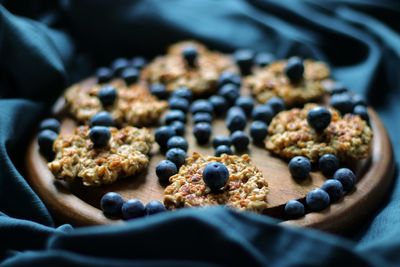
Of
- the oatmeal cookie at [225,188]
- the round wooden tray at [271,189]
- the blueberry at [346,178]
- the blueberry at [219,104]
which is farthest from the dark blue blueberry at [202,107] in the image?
the blueberry at [346,178]

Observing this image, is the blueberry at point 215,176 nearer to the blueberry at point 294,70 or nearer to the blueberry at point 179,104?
the blueberry at point 179,104

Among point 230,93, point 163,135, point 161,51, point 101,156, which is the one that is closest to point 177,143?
point 163,135

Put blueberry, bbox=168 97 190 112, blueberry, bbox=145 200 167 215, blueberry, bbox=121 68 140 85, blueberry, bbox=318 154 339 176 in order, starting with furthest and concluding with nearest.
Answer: blueberry, bbox=121 68 140 85 < blueberry, bbox=168 97 190 112 < blueberry, bbox=318 154 339 176 < blueberry, bbox=145 200 167 215

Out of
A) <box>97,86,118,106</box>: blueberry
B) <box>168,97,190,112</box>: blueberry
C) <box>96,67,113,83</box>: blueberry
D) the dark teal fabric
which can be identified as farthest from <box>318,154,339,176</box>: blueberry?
<box>96,67,113,83</box>: blueberry

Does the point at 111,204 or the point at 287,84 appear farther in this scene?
the point at 287,84

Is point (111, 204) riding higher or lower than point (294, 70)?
lower

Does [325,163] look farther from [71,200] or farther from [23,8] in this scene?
[23,8]

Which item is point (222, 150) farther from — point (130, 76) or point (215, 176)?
point (130, 76)

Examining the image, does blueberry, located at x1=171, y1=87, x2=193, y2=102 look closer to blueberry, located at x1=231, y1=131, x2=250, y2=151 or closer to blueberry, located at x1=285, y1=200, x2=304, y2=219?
blueberry, located at x1=231, y1=131, x2=250, y2=151
